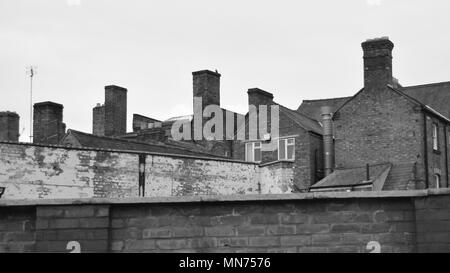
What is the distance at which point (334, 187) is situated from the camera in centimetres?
3391

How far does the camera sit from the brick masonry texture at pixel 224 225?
957 cm

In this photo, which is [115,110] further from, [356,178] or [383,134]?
[383,134]

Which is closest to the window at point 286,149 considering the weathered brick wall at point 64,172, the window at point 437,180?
the window at point 437,180

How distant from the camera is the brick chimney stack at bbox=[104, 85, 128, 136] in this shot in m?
43.9

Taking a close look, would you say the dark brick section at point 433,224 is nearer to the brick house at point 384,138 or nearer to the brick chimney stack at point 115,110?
the brick house at point 384,138

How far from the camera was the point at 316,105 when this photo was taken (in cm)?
4669

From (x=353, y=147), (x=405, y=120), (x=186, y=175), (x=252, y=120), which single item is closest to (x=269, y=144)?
(x=252, y=120)

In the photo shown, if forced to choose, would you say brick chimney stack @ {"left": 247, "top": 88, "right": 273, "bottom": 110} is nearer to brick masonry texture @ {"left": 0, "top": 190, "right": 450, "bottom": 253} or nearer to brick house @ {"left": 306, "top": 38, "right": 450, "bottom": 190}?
brick house @ {"left": 306, "top": 38, "right": 450, "bottom": 190}

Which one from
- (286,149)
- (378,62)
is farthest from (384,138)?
→ (286,149)

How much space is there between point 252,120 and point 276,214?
31840 mm
